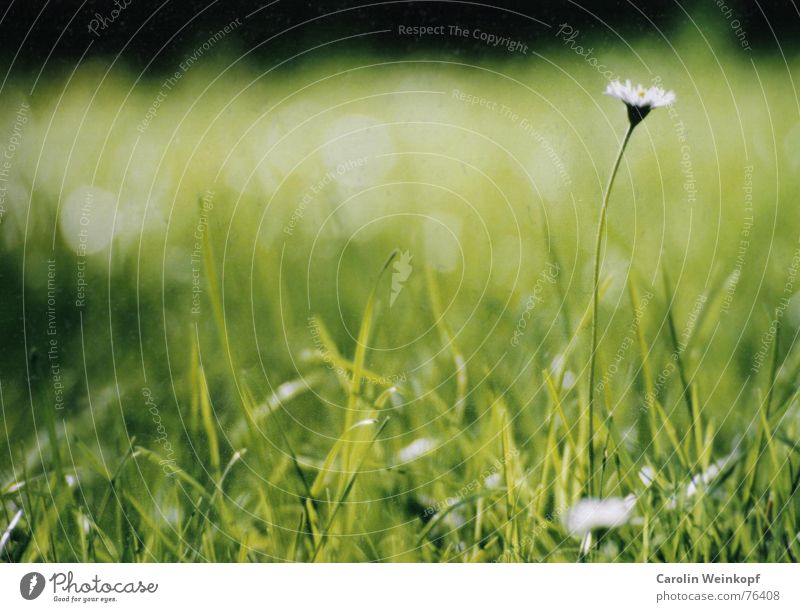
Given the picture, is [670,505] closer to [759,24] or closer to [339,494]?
[339,494]

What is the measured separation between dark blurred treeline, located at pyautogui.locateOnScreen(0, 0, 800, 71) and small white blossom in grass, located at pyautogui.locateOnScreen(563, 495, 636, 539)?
328mm

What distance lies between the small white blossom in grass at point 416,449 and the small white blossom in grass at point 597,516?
4.1 inches

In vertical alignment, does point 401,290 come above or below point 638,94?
below

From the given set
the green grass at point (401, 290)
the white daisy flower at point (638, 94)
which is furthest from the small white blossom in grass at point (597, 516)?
the white daisy flower at point (638, 94)

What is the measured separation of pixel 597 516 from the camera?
0.55 meters

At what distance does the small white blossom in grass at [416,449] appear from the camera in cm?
57

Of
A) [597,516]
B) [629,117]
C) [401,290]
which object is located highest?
[629,117]

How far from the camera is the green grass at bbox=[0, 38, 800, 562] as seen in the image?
1.87ft

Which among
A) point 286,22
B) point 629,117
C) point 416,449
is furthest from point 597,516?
point 286,22

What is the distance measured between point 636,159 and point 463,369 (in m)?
0.20

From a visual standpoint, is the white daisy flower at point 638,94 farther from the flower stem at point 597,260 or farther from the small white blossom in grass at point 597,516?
the small white blossom in grass at point 597,516

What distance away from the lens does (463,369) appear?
59 centimetres

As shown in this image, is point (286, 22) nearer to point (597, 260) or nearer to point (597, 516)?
point (597, 260)

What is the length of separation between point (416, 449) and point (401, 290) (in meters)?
0.11
